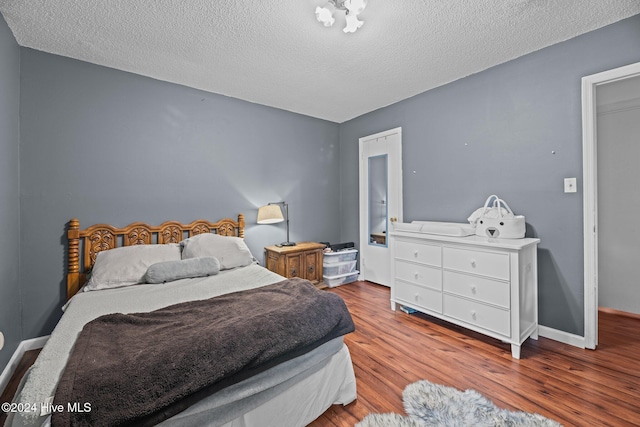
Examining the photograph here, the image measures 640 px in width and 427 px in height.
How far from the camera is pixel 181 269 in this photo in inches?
91.6

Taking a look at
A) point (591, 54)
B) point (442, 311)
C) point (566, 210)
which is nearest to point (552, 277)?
point (566, 210)

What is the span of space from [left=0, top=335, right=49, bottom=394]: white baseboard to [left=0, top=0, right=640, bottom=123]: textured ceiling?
98.0 inches

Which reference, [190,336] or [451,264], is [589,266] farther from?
[190,336]

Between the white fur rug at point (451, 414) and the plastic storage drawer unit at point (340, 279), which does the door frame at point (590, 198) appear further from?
the plastic storage drawer unit at point (340, 279)

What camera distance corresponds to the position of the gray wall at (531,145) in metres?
2.23

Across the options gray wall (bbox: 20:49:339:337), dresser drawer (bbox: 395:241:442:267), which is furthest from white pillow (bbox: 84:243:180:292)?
dresser drawer (bbox: 395:241:442:267)

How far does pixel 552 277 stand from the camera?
7.82 ft

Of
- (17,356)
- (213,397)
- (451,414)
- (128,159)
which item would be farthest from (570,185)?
(17,356)

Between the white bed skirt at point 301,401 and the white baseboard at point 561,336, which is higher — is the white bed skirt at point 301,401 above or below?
above

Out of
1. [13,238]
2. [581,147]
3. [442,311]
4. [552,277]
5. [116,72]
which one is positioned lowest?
[442,311]

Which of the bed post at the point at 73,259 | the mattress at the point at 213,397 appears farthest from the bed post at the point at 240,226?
the bed post at the point at 73,259

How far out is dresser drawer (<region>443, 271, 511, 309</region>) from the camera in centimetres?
218

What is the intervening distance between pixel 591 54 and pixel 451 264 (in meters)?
2.03

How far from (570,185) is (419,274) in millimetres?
1470
